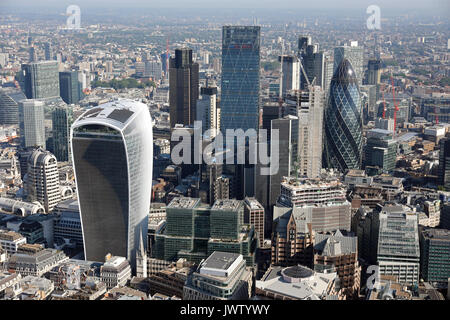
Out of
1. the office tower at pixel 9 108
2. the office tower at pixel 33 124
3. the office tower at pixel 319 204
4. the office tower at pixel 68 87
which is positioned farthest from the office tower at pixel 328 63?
the office tower at pixel 9 108

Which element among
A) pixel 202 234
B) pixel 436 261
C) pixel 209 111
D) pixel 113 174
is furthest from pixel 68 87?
pixel 436 261

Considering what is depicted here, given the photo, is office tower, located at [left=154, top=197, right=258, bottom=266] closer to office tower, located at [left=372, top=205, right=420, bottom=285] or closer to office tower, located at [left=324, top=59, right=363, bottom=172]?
office tower, located at [left=372, top=205, right=420, bottom=285]

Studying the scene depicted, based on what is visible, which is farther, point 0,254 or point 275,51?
point 275,51

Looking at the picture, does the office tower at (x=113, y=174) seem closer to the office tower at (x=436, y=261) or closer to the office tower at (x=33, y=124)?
the office tower at (x=436, y=261)

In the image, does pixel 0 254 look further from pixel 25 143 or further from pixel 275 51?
pixel 275 51

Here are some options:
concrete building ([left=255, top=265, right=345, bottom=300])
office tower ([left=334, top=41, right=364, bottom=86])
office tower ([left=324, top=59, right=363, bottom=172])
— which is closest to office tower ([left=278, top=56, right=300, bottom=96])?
office tower ([left=334, top=41, right=364, bottom=86])

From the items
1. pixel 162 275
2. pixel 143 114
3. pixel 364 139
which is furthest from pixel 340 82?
pixel 162 275
